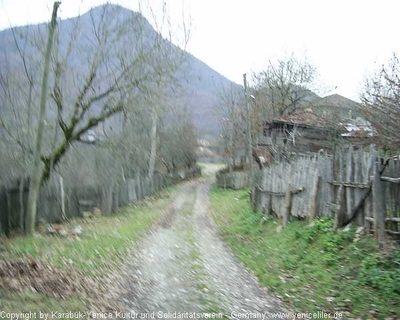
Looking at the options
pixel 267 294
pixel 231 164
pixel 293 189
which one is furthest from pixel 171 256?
pixel 231 164

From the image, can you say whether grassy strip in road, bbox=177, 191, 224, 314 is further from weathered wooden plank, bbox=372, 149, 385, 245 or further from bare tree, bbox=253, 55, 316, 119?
bare tree, bbox=253, 55, 316, 119

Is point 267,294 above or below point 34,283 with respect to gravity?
below

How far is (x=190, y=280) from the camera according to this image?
7.86 metres

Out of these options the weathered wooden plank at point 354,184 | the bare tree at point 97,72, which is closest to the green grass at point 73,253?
the bare tree at point 97,72

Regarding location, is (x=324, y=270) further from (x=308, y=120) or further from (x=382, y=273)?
(x=308, y=120)

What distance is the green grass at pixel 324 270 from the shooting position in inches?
253

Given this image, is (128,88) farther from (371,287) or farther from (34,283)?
(371,287)

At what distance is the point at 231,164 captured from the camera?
4462cm

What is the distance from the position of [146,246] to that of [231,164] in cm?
3348

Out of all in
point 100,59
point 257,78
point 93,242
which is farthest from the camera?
point 257,78

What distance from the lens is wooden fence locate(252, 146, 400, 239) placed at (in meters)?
7.93

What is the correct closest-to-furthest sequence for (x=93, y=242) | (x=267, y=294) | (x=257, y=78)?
(x=267, y=294) < (x=93, y=242) < (x=257, y=78)

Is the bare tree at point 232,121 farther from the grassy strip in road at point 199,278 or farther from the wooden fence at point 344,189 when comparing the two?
the grassy strip in road at point 199,278

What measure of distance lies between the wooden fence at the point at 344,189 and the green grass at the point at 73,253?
5504 millimetres
